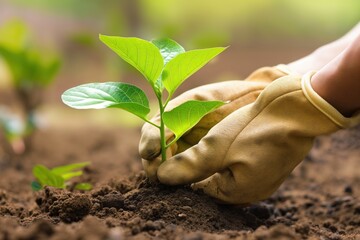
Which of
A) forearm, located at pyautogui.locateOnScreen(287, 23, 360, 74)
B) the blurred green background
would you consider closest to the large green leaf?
forearm, located at pyautogui.locateOnScreen(287, 23, 360, 74)

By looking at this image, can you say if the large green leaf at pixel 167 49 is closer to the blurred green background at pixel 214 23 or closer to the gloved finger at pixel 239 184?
the gloved finger at pixel 239 184

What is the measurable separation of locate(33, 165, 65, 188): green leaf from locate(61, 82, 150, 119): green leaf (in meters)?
0.39

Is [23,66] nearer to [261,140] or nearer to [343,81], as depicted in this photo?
[261,140]

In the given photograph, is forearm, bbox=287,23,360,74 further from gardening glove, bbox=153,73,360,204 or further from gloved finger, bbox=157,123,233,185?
gloved finger, bbox=157,123,233,185

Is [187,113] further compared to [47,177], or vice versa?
[47,177]

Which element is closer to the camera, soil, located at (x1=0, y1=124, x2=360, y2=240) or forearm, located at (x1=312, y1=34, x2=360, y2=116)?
soil, located at (x1=0, y1=124, x2=360, y2=240)

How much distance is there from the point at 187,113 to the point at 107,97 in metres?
0.18

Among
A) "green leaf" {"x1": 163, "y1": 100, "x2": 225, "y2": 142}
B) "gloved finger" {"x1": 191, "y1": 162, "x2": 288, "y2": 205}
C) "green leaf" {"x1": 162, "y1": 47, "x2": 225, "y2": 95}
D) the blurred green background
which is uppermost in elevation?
"green leaf" {"x1": 162, "y1": 47, "x2": 225, "y2": 95}

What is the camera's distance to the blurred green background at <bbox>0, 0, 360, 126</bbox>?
7.99m

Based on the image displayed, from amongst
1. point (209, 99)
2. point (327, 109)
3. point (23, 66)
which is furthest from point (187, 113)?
point (23, 66)

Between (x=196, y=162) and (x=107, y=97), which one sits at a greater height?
(x=107, y=97)

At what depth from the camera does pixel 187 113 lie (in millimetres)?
1320

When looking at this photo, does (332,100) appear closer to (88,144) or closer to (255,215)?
(255,215)

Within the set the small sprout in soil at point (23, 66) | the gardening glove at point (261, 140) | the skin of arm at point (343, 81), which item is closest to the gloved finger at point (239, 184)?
the gardening glove at point (261, 140)
